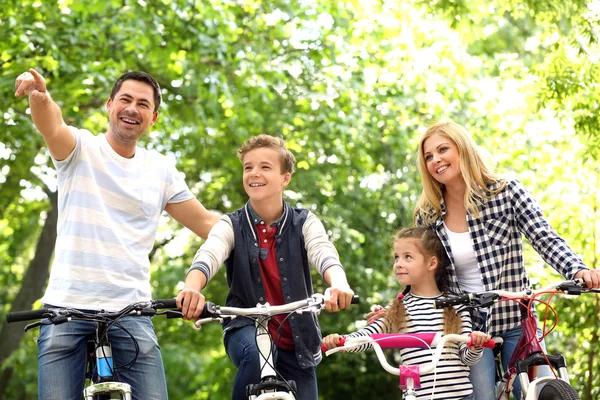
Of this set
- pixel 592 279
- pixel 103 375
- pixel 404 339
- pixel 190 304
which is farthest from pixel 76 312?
pixel 592 279

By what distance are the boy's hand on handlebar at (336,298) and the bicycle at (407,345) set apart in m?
0.28

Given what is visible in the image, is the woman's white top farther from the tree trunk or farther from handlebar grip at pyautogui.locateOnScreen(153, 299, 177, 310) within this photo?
the tree trunk

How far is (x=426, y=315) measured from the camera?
15.4ft

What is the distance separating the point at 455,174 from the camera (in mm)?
4871

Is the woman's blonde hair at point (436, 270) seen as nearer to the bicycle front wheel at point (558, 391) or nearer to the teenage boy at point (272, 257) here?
the teenage boy at point (272, 257)

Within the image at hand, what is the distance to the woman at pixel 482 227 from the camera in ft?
Result: 15.2

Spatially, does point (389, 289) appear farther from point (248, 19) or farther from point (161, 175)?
point (161, 175)

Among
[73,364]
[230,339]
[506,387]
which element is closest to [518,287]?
[506,387]

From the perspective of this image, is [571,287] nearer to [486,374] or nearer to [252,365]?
[486,374]

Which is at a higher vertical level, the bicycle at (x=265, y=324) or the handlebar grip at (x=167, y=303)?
the handlebar grip at (x=167, y=303)

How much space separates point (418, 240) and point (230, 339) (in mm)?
1227

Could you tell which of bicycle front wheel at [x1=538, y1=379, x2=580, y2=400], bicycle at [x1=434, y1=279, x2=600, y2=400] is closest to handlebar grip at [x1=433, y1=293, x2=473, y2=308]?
bicycle at [x1=434, y1=279, x2=600, y2=400]

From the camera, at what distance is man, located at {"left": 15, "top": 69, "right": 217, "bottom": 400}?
13.8 ft

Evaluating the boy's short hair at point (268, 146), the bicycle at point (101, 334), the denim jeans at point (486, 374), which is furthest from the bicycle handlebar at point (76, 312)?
the denim jeans at point (486, 374)
